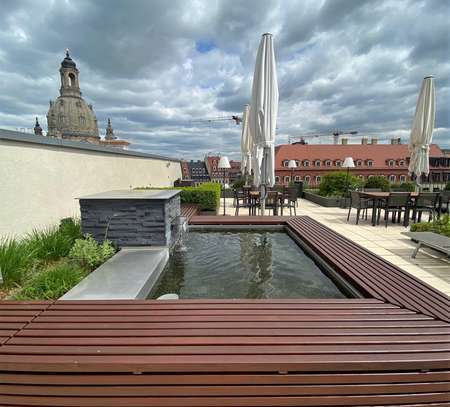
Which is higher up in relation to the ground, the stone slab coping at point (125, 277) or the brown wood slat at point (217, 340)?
the brown wood slat at point (217, 340)

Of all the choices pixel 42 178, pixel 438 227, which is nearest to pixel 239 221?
pixel 42 178

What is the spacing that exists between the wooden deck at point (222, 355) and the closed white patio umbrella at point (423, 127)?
7.22 meters

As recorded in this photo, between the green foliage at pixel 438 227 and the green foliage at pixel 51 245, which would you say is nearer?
the green foliage at pixel 51 245

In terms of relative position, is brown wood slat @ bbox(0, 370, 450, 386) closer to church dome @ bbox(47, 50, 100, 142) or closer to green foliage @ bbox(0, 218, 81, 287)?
green foliage @ bbox(0, 218, 81, 287)

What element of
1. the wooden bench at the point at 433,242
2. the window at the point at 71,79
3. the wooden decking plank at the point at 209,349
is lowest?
the wooden bench at the point at 433,242

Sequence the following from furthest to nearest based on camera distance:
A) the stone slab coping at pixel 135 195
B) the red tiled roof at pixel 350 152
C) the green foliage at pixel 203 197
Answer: the red tiled roof at pixel 350 152 < the green foliage at pixel 203 197 < the stone slab coping at pixel 135 195

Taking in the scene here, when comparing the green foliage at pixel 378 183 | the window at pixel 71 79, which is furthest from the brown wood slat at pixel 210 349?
the window at pixel 71 79

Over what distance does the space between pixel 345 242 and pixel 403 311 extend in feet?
7.18

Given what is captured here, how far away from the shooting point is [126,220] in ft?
13.0

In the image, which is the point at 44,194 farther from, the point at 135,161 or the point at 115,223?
the point at 135,161

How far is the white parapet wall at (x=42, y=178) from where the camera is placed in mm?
3953

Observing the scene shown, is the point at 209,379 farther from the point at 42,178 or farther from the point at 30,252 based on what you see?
the point at 42,178

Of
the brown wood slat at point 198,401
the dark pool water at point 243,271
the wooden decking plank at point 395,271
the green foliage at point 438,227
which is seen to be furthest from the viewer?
the green foliage at point 438,227

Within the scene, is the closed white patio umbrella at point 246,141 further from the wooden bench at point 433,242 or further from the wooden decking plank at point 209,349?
the wooden decking plank at point 209,349
